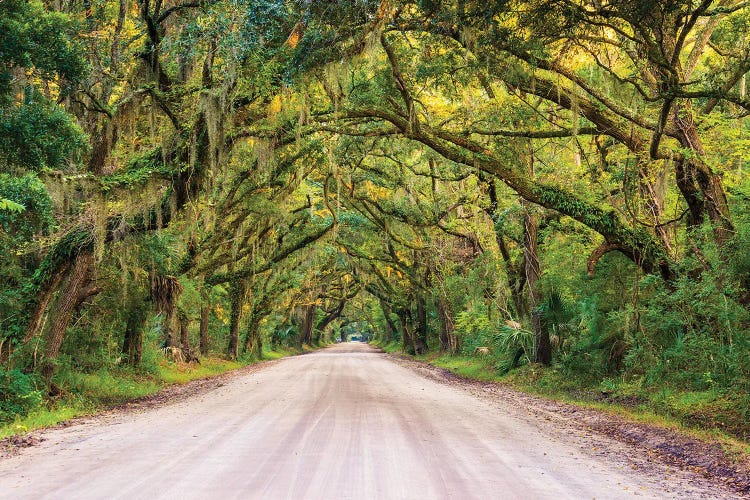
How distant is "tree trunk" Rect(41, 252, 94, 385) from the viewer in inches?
437

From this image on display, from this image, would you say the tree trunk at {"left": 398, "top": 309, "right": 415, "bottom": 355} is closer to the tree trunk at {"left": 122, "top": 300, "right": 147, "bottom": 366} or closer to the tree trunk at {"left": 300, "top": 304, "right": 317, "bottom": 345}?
the tree trunk at {"left": 300, "top": 304, "right": 317, "bottom": 345}

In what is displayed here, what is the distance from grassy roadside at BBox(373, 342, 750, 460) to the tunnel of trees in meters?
0.36

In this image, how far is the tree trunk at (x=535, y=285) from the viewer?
658 inches

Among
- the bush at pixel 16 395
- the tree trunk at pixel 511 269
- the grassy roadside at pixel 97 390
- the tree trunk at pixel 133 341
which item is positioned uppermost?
the tree trunk at pixel 511 269

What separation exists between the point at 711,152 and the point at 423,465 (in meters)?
9.88

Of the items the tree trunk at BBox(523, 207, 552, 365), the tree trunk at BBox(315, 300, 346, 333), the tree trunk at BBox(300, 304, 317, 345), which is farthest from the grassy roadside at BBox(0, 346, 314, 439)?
the tree trunk at BBox(315, 300, 346, 333)

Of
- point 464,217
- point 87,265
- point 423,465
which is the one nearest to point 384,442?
point 423,465

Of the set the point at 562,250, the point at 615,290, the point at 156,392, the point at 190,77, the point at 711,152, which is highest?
the point at 190,77

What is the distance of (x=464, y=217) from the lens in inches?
860

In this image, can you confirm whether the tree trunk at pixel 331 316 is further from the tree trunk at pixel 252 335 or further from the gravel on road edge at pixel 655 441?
the gravel on road edge at pixel 655 441

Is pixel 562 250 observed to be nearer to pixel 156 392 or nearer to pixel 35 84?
pixel 156 392

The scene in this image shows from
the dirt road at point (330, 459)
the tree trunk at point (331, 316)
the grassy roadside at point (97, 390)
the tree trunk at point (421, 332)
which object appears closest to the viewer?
the dirt road at point (330, 459)

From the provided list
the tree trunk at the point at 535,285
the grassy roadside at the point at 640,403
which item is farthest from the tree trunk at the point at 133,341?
the tree trunk at the point at 535,285

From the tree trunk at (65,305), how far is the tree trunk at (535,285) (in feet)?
36.0
